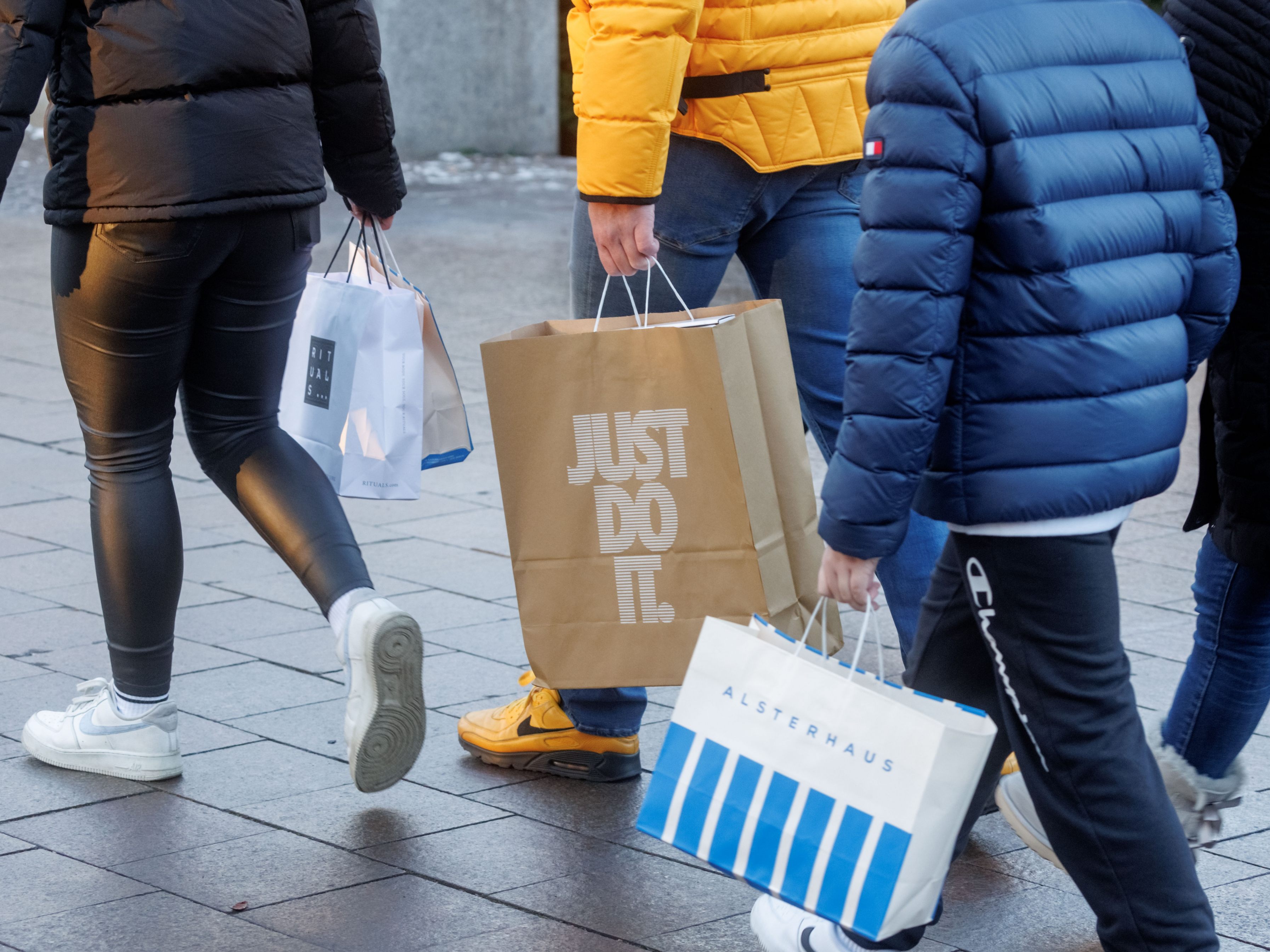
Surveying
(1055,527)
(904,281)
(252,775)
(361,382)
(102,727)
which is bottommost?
(252,775)

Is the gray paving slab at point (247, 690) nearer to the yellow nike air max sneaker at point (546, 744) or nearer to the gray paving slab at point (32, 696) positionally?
the gray paving slab at point (32, 696)

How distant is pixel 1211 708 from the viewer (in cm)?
297

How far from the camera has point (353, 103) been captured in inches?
128

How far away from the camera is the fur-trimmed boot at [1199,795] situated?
2.99m

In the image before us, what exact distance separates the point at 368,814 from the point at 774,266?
1.32 m

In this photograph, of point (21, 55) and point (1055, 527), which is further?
point (21, 55)

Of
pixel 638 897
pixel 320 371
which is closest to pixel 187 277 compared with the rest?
pixel 320 371

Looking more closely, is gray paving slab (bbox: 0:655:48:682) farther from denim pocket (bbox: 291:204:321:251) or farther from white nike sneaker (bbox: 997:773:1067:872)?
white nike sneaker (bbox: 997:773:1067:872)

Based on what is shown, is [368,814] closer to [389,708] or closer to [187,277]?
[389,708]

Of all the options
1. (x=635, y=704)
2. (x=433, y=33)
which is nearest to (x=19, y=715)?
(x=635, y=704)

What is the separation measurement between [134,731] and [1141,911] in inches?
75.1

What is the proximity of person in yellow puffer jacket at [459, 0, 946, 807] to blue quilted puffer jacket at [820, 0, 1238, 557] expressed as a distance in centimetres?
72

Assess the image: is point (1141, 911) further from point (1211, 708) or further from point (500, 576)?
point (500, 576)

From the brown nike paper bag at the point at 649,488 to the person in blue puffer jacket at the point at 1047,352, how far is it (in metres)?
0.56
